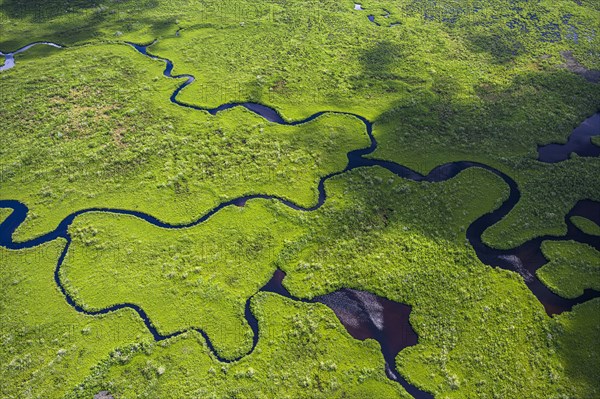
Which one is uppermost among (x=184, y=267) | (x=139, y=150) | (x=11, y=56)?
(x=11, y=56)

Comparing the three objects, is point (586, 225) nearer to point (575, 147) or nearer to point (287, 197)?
point (575, 147)

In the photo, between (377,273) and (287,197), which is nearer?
(377,273)

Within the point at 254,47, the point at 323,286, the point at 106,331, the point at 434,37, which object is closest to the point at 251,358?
the point at 323,286

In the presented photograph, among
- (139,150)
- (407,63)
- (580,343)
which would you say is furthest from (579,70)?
(139,150)

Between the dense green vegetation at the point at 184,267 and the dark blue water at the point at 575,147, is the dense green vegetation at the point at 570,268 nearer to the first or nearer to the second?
the dark blue water at the point at 575,147

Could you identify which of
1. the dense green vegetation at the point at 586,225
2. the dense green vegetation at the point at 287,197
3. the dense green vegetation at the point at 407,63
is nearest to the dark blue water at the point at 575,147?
the dense green vegetation at the point at 407,63

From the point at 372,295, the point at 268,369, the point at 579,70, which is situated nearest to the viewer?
the point at 268,369

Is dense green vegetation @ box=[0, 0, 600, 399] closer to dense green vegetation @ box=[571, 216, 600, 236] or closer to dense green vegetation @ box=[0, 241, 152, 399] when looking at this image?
dense green vegetation @ box=[0, 241, 152, 399]
